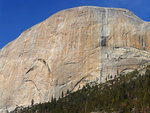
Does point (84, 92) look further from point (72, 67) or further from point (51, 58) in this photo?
point (51, 58)

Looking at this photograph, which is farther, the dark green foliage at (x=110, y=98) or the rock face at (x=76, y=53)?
the rock face at (x=76, y=53)

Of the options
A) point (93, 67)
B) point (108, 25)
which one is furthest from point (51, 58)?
point (108, 25)

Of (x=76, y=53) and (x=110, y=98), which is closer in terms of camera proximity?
(x=110, y=98)

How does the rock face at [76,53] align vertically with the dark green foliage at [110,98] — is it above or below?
above

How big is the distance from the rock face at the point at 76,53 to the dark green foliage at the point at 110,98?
4918mm

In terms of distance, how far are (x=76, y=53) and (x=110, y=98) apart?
78.9 feet

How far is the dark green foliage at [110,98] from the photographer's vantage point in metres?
61.3

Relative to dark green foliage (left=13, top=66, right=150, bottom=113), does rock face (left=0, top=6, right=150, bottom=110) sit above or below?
above

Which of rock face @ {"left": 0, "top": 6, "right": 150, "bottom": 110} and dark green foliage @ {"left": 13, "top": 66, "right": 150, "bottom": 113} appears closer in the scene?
dark green foliage @ {"left": 13, "top": 66, "right": 150, "bottom": 113}

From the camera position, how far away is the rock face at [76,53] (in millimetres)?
85562

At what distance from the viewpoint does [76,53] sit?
3482 inches

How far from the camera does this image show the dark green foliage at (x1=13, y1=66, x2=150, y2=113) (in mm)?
61344

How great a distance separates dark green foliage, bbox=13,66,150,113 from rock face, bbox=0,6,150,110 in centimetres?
492

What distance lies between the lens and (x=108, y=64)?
282ft
